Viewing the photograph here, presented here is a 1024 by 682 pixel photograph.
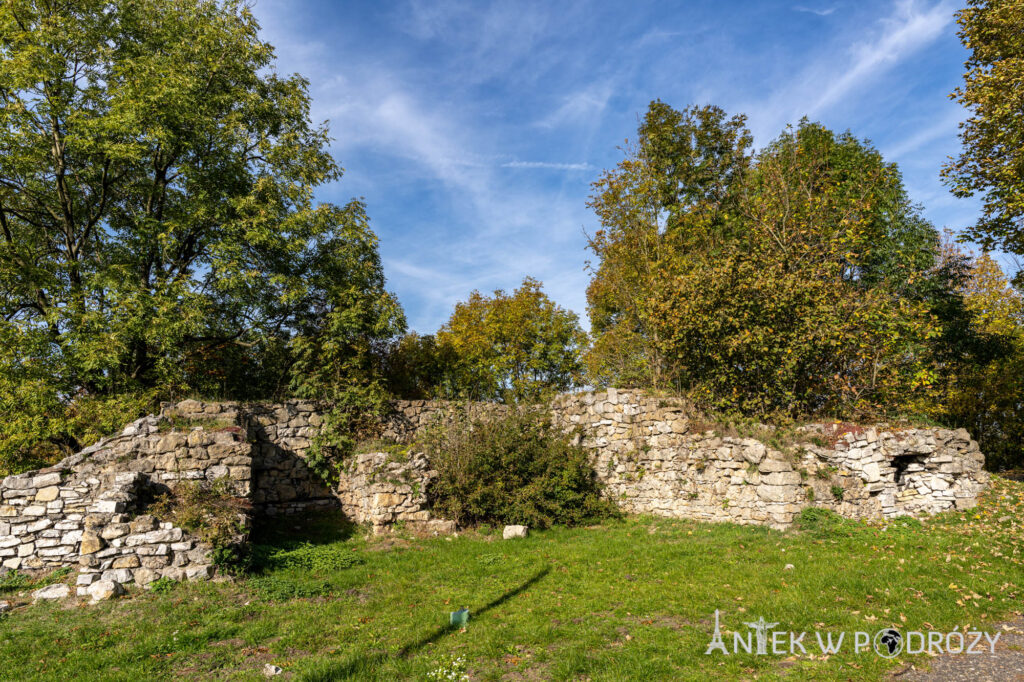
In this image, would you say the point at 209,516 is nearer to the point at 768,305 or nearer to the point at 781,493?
the point at 781,493

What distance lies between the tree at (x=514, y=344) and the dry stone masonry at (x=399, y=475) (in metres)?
10.0

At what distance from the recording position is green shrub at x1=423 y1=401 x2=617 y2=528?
462 inches

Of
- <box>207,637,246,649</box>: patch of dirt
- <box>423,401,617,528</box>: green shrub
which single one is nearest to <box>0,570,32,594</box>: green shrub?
<box>207,637,246,649</box>: patch of dirt

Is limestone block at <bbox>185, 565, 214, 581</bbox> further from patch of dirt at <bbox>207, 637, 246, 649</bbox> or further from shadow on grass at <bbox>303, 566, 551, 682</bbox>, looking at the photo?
shadow on grass at <bbox>303, 566, 551, 682</bbox>

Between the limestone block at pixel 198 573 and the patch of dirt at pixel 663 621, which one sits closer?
the patch of dirt at pixel 663 621

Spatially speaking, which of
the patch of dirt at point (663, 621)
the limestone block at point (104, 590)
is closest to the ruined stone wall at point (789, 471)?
the patch of dirt at point (663, 621)

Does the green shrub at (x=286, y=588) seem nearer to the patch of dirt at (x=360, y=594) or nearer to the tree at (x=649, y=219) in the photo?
the patch of dirt at (x=360, y=594)

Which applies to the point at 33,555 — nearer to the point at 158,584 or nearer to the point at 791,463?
the point at 158,584

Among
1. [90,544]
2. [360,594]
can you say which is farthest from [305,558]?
[90,544]

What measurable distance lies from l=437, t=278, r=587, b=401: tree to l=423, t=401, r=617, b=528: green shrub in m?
11.0

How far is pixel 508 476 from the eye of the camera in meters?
12.1

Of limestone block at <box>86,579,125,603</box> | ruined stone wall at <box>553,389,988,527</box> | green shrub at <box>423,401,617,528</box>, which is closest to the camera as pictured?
limestone block at <box>86,579,125,603</box>

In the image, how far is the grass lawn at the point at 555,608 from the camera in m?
5.38

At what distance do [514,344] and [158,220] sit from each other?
1596cm
